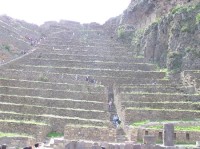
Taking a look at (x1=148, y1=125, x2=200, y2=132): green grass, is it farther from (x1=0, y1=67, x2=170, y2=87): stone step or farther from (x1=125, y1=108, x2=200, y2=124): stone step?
(x1=0, y1=67, x2=170, y2=87): stone step

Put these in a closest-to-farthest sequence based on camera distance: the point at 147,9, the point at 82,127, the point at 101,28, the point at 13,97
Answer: the point at 82,127 → the point at 13,97 → the point at 147,9 → the point at 101,28

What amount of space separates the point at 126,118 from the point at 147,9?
34.7m

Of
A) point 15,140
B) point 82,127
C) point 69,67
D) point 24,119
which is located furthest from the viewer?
point 69,67

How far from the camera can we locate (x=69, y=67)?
167 ft

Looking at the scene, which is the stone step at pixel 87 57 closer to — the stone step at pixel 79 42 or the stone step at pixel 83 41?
the stone step at pixel 79 42

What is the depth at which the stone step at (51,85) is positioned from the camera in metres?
42.5

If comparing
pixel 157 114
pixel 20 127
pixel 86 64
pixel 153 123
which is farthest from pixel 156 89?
pixel 86 64

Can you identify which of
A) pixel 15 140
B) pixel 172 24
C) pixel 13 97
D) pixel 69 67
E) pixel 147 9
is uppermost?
pixel 147 9

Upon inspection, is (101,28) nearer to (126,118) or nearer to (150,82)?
(150,82)

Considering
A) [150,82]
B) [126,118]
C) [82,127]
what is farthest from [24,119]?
[150,82]

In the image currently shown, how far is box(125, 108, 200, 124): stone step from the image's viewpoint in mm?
35312

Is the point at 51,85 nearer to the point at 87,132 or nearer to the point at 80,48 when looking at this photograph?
the point at 87,132

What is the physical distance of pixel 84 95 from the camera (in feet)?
135

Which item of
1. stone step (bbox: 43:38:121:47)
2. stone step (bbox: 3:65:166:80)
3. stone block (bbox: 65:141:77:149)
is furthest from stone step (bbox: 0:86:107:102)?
stone step (bbox: 43:38:121:47)
